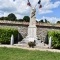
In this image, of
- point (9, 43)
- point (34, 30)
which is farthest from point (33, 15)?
point (9, 43)

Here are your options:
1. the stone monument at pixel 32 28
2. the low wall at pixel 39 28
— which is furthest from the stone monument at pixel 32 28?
the low wall at pixel 39 28

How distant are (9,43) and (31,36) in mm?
2612

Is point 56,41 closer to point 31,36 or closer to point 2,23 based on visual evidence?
point 31,36

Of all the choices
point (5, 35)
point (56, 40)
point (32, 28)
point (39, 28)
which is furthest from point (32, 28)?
point (56, 40)

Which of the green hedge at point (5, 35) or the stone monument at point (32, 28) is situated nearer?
the green hedge at point (5, 35)

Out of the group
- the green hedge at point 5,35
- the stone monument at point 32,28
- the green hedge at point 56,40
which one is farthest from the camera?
the stone monument at point 32,28

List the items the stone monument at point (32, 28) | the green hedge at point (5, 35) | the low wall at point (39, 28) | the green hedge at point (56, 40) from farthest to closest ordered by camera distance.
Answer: the low wall at point (39, 28) < the stone monument at point (32, 28) < the green hedge at point (5, 35) < the green hedge at point (56, 40)

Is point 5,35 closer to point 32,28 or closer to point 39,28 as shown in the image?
point 32,28

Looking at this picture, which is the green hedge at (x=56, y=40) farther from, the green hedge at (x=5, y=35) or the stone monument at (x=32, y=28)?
the green hedge at (x=5, y=35)

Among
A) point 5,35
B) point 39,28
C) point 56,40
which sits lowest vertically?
point 56,40

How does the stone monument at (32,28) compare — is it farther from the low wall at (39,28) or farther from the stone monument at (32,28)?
the low wall at (39,28)

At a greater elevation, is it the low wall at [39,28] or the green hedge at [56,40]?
the low wall at [39,28]

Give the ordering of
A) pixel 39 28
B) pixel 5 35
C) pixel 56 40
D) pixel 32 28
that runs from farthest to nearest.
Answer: pixel 39 28 → pixel 32 28 → pixel 5 35 → pixel 56 40

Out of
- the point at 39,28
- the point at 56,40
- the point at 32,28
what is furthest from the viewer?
the point at 39,28
